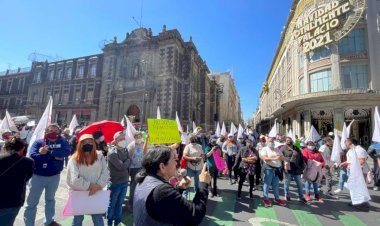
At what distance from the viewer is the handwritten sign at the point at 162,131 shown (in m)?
5.64

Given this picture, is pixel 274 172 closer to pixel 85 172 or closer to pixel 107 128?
pixel 107 128

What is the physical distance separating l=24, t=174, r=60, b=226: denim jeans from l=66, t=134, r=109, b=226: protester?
90cm

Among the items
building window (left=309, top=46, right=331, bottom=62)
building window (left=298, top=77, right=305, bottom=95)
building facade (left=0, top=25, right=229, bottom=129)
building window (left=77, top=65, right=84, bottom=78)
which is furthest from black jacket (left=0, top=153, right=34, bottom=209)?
building window (left=77, top=65, right=84, bottom=78)

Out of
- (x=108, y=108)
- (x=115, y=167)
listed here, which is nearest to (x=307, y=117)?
(x=115, y=167)

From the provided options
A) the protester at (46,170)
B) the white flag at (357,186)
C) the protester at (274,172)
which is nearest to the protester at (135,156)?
the protester at (46,170)

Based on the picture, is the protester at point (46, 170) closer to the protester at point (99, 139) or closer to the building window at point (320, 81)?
the protester at point (99, 139)

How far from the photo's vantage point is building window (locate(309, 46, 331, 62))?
23519 millimetres

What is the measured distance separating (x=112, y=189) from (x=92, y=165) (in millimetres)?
1092

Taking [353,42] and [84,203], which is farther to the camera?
[353,42]

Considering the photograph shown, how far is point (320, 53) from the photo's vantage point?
2427 centimetres

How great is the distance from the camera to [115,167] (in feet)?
14.9

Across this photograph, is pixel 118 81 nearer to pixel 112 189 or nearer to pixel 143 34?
pixel 143 34

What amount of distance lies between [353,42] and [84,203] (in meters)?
27.8

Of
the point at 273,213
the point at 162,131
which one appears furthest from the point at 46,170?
the point at 273,213
